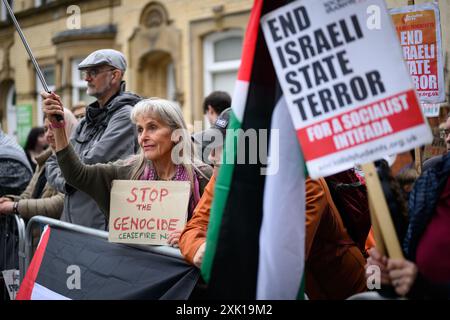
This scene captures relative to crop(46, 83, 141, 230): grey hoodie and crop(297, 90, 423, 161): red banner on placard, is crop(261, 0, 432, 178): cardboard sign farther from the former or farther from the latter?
crop(46, 83, 141, 230): grey hoodie

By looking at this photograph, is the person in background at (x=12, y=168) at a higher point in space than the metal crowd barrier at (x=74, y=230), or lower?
higher

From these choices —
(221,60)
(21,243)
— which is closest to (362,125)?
(21,243)

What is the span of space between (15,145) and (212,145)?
105 inches

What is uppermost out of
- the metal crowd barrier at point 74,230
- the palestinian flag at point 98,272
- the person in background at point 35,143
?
the person in background at point 35,143

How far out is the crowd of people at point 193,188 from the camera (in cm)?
211

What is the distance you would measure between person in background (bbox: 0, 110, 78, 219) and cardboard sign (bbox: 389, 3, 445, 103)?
262cm

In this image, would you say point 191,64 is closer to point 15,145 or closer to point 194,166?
point 15,145

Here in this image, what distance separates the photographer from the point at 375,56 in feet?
7.10

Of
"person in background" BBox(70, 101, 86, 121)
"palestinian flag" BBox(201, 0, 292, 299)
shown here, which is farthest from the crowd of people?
"person in background" BBox(70, 101, 86, 121)

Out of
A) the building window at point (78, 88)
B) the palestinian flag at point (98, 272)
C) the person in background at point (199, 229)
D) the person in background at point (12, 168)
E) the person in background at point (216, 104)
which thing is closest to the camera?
the person in background at point (199, 229)

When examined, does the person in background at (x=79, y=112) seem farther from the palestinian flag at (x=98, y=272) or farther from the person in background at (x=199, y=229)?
the person in background at (x=199, y=229)

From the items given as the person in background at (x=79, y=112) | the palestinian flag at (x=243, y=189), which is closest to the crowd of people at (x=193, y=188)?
the palestinian flag at (x=243, y=189)

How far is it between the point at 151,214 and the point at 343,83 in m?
1.45
